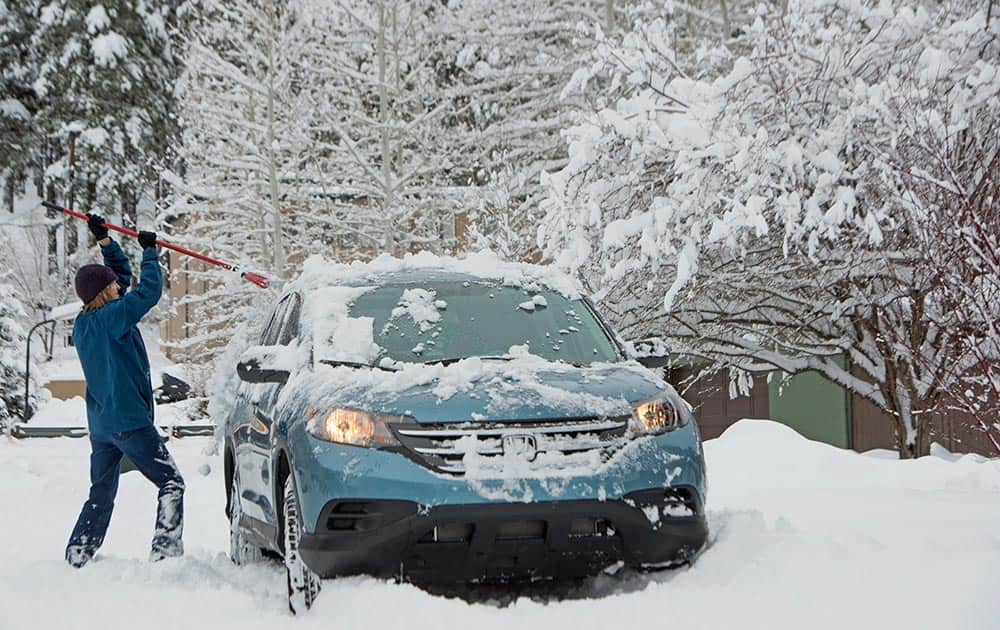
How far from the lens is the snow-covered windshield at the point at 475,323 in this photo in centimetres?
567

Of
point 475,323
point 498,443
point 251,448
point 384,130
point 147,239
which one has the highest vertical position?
point 384,130

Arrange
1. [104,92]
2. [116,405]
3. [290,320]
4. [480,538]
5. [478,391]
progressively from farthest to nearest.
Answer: [104,92] → [116,405] → [290,320] → [478,391] → [480,538]

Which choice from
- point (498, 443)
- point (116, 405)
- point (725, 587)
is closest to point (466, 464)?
point (498, 443)

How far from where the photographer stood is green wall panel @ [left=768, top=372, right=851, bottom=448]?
78.0ft

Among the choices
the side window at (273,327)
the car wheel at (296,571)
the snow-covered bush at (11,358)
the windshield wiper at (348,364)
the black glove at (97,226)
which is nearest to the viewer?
the car wheel at (296,571)

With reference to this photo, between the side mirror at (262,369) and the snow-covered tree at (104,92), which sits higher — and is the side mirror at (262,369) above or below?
below

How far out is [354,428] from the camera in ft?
15.7

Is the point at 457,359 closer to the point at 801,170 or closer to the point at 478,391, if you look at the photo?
the point at 478,391

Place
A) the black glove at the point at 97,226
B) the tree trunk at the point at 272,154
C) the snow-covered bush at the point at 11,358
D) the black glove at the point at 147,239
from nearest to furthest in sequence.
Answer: the black glove at the point at 147,239 → the black glove at the point at 97,226 → the tree trunk at the point at 272,154 → the snow-covered bush at the point at 11,358

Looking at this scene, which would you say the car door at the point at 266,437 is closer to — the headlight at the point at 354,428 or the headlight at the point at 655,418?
the headlight at the point at 354,428

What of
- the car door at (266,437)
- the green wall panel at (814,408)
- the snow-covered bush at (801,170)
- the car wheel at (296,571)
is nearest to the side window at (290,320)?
the car door at (266,437)

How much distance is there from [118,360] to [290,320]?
1.04 m

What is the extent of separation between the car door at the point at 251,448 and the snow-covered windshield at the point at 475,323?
2.22ft

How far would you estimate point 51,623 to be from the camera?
496 cm
